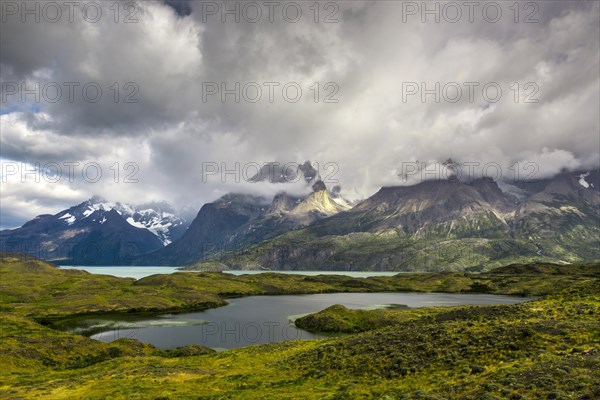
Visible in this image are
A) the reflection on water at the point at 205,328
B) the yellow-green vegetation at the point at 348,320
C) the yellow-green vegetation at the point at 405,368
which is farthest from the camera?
the yellow-green vegetation at the point at 348,320

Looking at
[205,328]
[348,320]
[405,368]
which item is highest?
[405,368]

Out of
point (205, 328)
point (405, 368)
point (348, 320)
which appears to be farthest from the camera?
point (205, 328)

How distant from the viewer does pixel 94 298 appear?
186m

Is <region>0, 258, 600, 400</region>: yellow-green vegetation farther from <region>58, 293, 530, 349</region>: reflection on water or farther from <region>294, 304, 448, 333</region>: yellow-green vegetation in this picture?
<region>294, 304, 448, 333</region>: yellow-green vegetation

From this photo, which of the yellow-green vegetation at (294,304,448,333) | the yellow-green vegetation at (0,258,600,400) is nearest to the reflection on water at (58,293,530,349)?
the yellow-green vegetation at (294,304,448,333)

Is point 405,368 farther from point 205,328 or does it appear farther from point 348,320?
point 205,328

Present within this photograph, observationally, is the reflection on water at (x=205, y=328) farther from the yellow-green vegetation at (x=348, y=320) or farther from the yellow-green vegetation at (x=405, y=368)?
the yellow-green vegetation at (x=405, y=368)

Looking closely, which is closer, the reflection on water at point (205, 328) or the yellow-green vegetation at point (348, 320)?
the reflection on water at point (205, 328)

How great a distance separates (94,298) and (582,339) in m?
204

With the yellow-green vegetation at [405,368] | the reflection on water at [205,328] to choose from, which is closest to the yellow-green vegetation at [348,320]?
the reflection on water at [205,328]

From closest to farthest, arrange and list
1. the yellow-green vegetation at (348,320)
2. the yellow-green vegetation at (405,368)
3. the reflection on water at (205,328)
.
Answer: the yellow-green vegetation at (405,368)
the reflection on water at (205,328)
the yellow-green vegetation at (348,320)

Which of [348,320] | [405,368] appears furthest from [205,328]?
[405,368]

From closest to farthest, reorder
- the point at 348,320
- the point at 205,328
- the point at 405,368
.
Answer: the point at 405,368
the point at 348,320
the point at 205,328

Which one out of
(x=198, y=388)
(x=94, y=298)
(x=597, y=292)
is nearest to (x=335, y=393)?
(x=198, y=388)
